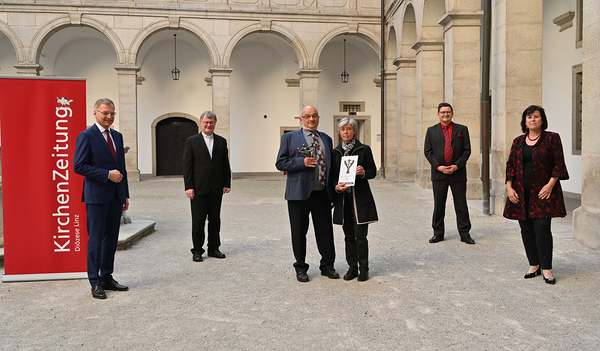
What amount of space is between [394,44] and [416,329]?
17.3 meters

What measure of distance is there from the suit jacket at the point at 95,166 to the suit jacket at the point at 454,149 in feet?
14.2

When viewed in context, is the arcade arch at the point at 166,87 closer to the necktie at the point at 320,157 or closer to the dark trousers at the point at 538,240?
the necktie at the point at 320,157

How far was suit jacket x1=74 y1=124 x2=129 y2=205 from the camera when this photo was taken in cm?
487

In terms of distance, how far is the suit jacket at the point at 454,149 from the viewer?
299 inches

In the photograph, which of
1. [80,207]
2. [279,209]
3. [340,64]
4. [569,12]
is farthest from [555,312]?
[340,64]

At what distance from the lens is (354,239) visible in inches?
218

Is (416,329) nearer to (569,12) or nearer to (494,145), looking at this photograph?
(494,145)

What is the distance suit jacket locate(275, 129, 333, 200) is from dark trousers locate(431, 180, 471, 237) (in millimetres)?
2724

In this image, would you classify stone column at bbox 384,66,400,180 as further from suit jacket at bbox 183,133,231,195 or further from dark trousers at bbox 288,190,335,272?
dark trousers at bbox 288,190,335,272

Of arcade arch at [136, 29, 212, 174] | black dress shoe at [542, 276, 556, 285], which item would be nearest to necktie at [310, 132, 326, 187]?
black dress shoe at [542, 276, 556, 285]

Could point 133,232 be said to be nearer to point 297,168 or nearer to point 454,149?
point 297,168

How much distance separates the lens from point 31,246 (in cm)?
554

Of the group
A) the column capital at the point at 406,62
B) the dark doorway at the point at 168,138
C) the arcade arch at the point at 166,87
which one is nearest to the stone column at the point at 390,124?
the column capital at the point at 406,62

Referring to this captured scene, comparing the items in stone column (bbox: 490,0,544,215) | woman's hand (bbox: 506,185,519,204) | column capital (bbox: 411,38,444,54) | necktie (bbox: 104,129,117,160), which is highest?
column capital (bbox: 411,38,444,54)
